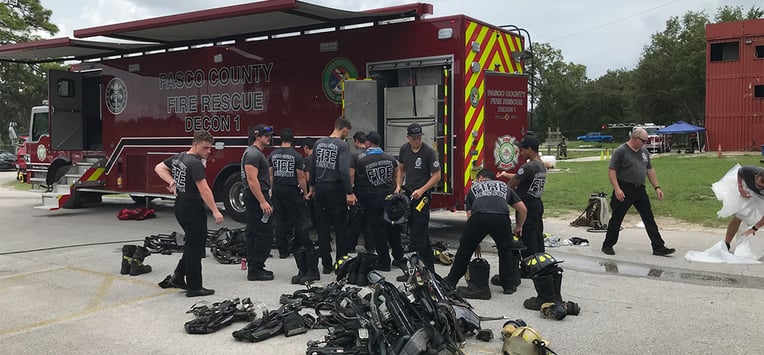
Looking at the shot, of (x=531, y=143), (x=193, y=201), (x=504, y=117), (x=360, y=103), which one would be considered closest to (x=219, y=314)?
(x=193, y=201)

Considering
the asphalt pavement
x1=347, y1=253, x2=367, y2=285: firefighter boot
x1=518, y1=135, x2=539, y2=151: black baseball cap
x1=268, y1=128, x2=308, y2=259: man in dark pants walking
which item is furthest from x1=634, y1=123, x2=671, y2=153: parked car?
x1=347, y1=253, x2=367, y2=285: firefighter boot

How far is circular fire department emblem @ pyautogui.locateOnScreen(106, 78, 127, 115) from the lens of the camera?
12.9 metres

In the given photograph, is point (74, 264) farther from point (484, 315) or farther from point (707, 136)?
point (707, 136)

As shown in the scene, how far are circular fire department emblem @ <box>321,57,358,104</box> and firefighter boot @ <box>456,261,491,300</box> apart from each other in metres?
4.44

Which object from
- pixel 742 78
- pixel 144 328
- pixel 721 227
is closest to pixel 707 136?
pixel 742 78

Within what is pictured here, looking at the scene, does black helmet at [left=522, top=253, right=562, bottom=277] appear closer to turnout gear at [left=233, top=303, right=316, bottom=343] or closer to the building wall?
turnout gear at [left=233, top=303, right=316, bottom=343]

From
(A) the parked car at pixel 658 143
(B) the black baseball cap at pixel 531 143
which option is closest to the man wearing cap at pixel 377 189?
(B) the black baseball cap at pixel 531 143

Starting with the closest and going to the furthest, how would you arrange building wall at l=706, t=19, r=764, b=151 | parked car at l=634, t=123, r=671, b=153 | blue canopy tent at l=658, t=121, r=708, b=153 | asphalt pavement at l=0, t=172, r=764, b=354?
1. asphalt pavement at l=0, t=172, r=764, b=354
2. building wall at l=706, t=19, r=764, b=151
3. blue canopy tent at l=658, t=121, r=708, b=153
4. parked car at l=634, t=123, r=671, b=153

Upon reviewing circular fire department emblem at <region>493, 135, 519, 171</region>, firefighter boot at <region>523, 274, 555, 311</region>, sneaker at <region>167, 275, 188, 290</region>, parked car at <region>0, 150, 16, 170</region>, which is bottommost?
sneaker at <region>167, 275, 188, 290</region>

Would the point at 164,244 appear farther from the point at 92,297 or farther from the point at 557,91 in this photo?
the point at 557,91

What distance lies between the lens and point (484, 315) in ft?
17.9

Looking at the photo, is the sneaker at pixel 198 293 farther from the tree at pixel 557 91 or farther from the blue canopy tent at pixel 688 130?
the tree at pixel 557 91

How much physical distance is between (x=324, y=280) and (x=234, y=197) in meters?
4.54

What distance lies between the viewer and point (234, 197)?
10922 millimetres
